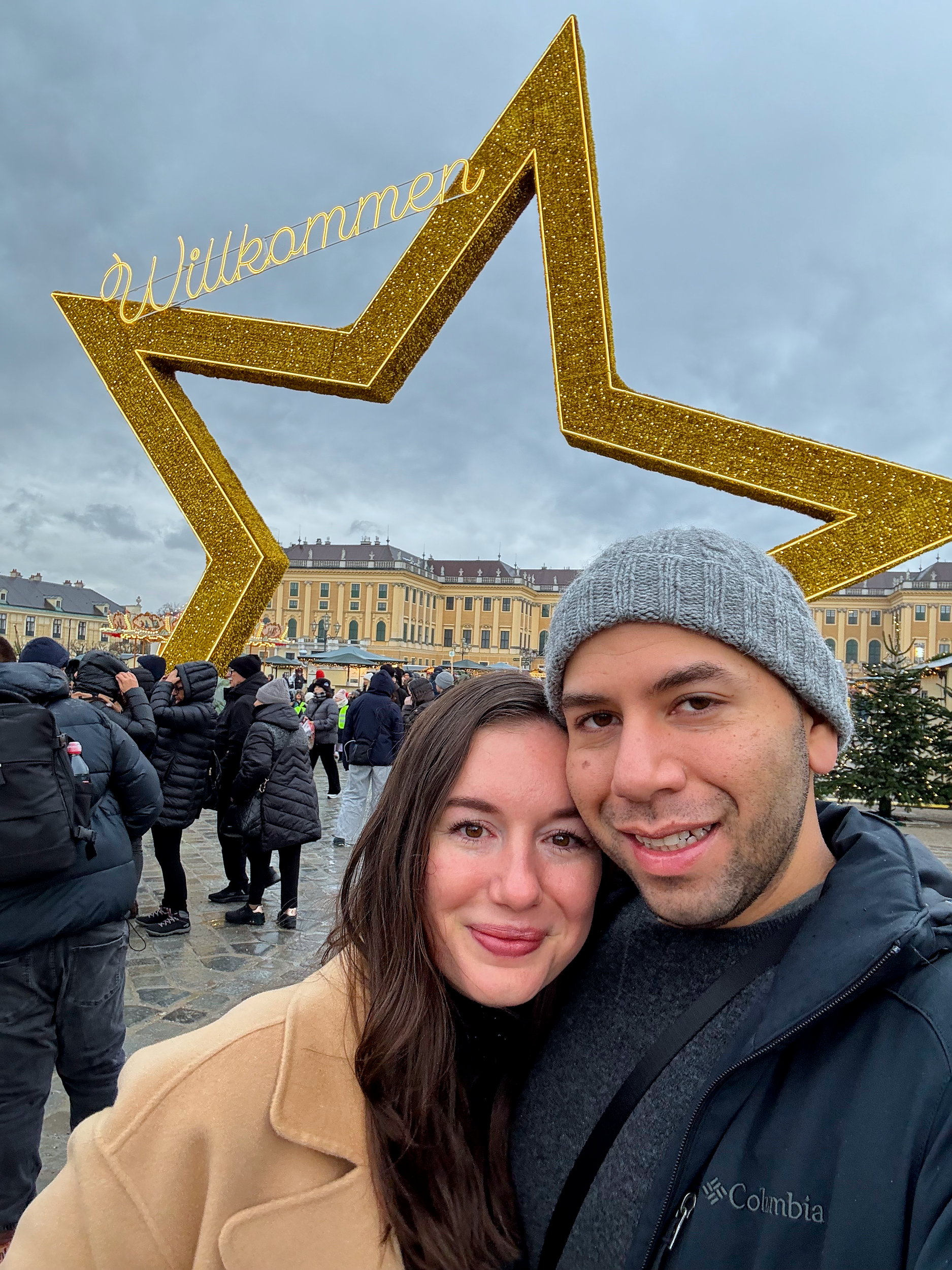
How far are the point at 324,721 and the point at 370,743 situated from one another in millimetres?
2099

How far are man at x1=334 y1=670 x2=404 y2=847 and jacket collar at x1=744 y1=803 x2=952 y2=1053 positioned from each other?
578cm

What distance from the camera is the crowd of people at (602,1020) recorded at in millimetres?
836

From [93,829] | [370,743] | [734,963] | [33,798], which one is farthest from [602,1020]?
[370,743]

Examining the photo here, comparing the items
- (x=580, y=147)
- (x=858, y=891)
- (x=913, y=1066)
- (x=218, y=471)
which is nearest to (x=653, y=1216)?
(x=913, y=1066)

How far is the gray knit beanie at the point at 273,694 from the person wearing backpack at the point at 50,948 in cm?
227

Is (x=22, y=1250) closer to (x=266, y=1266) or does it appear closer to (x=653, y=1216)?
(x=266, y=1266)

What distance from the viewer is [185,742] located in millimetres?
4875

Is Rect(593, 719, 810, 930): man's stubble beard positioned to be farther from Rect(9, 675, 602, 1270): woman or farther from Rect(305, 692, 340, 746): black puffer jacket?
Rect(305, 692, 340, 746): black puffer jacket

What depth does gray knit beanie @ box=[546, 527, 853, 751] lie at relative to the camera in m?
1.05

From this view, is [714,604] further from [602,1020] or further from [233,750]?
[233,750]

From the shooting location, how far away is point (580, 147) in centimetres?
591

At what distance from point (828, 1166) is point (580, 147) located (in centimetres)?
673

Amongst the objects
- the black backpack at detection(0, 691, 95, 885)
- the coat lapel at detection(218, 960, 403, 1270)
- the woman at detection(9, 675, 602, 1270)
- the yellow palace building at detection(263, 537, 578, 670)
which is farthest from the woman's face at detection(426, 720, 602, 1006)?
the yellow palace building at detection(263, 537, 578, 670)

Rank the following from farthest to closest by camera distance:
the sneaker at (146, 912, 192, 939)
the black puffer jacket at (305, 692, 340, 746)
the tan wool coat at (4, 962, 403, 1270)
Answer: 1. the black puffer jacket at (305, 692, 340, 746)
2. the sneaker at (146, 912, 192, 939)
3. the tan wool coat at (4, 962, 403, 1270)
